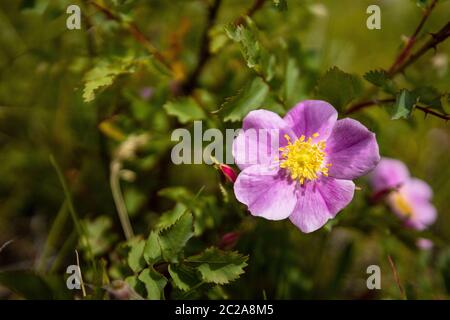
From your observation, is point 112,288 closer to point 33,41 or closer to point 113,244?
point 113,244

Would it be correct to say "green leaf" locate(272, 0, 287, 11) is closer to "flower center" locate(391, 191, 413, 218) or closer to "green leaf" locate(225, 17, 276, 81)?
"green leaf" locate(225, 17, 276, 81)

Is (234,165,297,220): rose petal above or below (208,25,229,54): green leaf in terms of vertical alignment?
below

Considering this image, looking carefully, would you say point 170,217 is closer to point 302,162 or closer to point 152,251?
point 152,251

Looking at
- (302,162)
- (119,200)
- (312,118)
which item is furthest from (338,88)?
(119,200)

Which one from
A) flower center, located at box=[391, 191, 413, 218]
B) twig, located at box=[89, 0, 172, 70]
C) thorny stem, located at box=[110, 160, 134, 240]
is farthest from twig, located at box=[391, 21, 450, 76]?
thorny stem, located at box=[110, 160, 134, 240]

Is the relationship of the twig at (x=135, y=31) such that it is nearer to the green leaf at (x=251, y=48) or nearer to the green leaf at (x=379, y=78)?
the green leaf at (x=251, y=48)

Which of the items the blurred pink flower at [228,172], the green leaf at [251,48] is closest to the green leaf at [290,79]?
the green leaf at [251,48]
